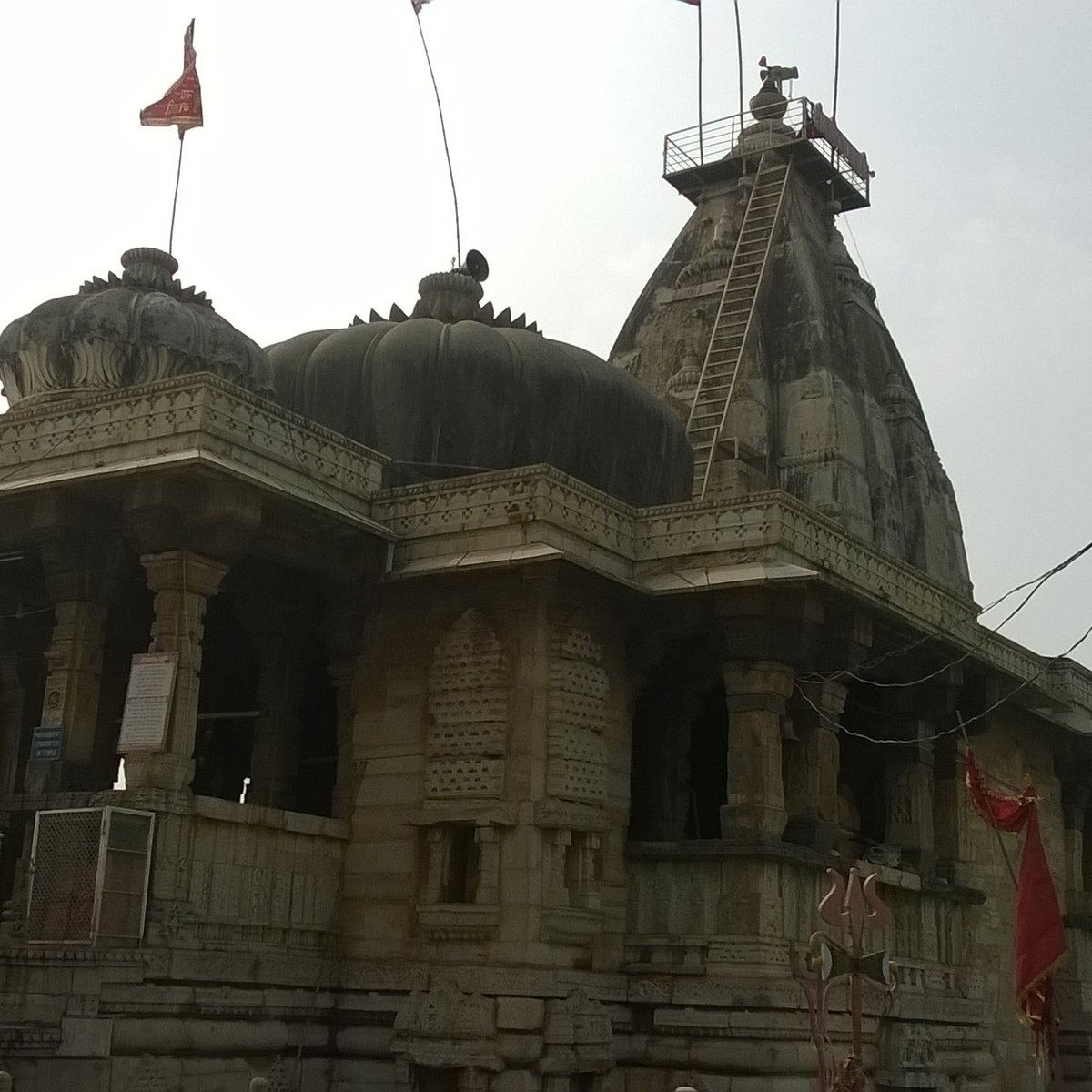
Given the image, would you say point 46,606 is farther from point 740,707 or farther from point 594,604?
point 740,707

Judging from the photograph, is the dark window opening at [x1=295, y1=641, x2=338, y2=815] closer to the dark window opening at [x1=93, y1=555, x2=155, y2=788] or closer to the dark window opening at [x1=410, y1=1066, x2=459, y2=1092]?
the dark window opening at [x1=93, y1=555, x2=155, y2=788]

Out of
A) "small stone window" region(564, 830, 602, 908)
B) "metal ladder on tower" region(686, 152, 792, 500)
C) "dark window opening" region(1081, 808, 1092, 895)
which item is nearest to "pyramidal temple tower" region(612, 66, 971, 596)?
"metal ladder on tower" region(686, 152, 792, 500)

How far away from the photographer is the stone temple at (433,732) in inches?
529

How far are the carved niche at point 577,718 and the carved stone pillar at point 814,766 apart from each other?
196 centimetres

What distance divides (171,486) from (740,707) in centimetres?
562

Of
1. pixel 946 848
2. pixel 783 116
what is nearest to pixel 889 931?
pixel 946 848

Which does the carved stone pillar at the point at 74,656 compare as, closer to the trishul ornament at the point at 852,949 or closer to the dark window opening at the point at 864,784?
the trishul ornament at the point at 852,949

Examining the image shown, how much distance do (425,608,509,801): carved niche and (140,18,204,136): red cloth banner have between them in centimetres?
670

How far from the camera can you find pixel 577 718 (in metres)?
14.9

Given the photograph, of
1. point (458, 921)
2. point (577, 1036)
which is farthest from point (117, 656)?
point (577, 1036)

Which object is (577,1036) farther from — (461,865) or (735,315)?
(735,315)

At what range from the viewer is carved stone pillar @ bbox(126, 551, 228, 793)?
1325 centimetres

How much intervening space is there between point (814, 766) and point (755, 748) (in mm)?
1038

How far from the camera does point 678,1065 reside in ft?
47.6
